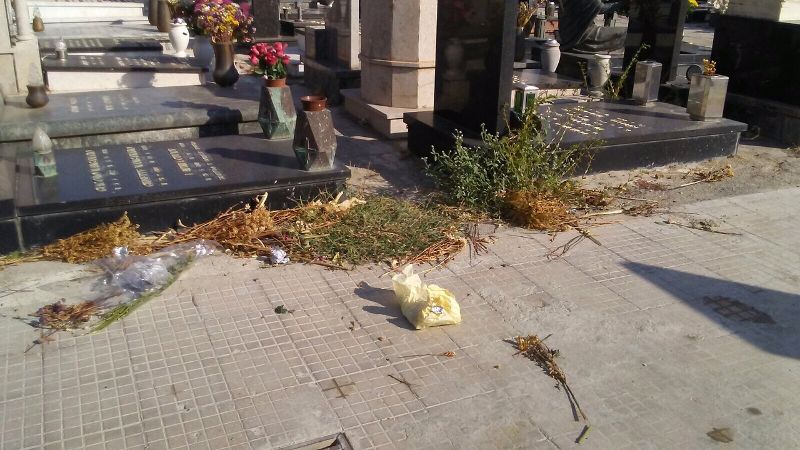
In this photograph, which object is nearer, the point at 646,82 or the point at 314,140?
the point at 314,140

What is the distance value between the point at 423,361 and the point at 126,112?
491 cm

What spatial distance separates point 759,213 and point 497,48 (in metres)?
2.71

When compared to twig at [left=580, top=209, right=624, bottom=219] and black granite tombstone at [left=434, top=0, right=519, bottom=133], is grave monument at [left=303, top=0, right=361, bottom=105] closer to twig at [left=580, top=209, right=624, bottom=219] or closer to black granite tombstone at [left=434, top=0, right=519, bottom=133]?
black granite tombstone at [left=434, top=0, right=519, bottom=133]

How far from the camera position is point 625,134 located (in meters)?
7.32

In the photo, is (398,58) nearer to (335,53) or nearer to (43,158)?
(335,53)

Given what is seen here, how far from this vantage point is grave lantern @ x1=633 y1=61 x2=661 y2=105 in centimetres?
864

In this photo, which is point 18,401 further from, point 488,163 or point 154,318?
point 488,163

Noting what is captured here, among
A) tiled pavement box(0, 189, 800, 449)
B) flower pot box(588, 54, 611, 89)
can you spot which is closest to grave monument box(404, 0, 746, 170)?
flower pot box(588, 54, 611, 89)

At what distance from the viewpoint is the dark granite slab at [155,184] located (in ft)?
17.4

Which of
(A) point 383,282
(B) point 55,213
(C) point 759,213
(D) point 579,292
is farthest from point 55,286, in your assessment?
(C) point 759,213

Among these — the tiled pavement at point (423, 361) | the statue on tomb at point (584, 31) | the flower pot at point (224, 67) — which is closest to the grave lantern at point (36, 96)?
the flower pot at point (224, 67)

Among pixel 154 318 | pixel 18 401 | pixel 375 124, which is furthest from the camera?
pixel 375 124

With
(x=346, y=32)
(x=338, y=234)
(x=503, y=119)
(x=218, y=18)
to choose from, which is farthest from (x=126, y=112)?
(x=346, y=32)

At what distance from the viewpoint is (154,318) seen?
4461 mm
